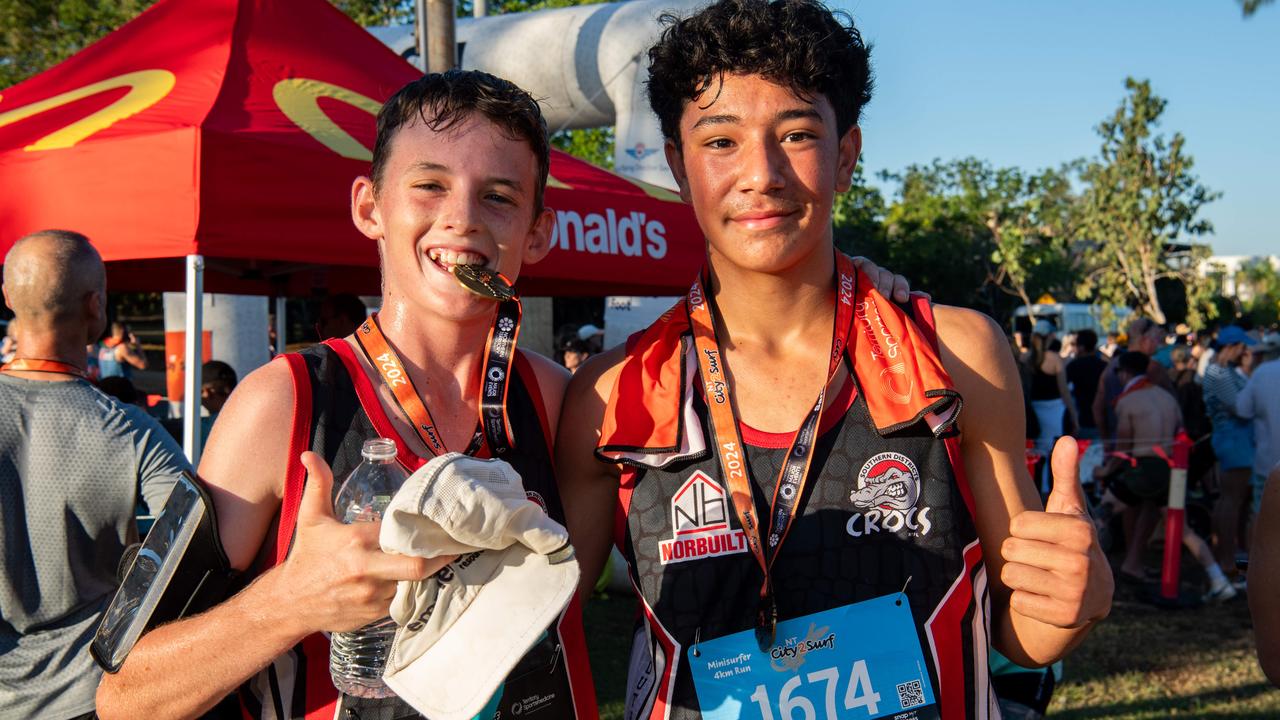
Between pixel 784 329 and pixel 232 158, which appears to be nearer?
pixel 784 329

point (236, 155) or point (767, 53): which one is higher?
point (236, 155)

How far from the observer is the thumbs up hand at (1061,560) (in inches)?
64.1

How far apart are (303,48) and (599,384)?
10.6 ft

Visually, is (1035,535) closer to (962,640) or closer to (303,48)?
(962,640)

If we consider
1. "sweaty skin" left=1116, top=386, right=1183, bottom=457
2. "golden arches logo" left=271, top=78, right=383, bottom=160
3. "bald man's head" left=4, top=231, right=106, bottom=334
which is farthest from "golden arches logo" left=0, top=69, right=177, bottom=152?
"sweaty skin" left=1116, top=386, right=1183, bottom=457

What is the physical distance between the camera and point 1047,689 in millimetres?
2424

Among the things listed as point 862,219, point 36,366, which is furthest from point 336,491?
point 862,219

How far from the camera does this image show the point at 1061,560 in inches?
63.9

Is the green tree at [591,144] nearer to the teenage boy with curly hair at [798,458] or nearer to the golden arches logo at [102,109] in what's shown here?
the golden arches logo at [102,109]

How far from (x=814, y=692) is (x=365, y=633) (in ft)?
2.66

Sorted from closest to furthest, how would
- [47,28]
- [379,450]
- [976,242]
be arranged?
1. [379,450]
2. [47,28]
3. [976,242]

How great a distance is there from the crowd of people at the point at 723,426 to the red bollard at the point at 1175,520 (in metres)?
6.19

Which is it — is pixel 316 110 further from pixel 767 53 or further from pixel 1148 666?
pixel 1148 666

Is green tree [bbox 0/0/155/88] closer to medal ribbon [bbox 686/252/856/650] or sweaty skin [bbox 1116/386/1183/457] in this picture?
sweaty skin [bbox 1116/386/1183/457]
